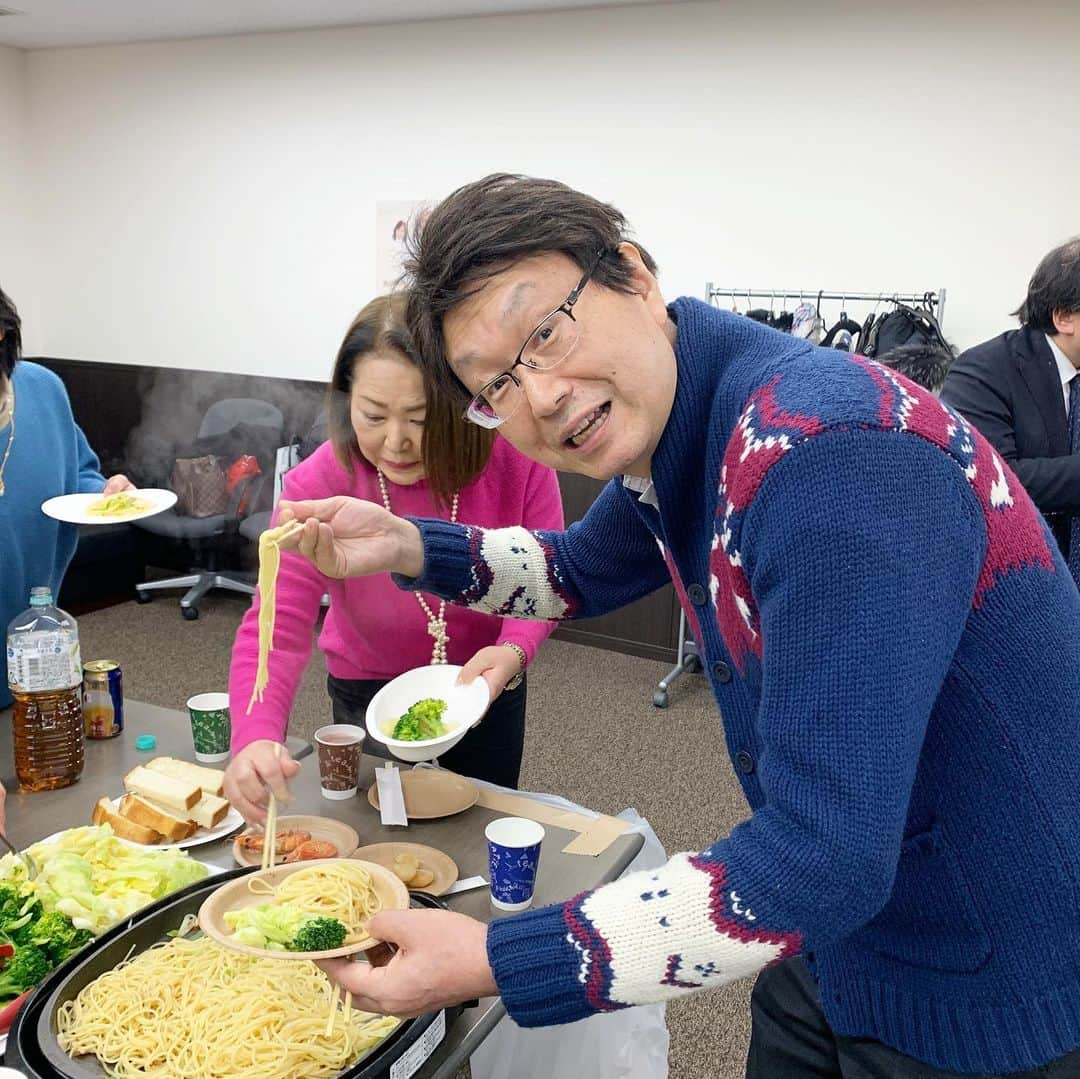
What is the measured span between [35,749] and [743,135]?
3932 mm

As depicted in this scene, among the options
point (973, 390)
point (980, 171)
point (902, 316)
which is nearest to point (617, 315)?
point (973, 390)

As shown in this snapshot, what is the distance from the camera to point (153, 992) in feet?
3.67

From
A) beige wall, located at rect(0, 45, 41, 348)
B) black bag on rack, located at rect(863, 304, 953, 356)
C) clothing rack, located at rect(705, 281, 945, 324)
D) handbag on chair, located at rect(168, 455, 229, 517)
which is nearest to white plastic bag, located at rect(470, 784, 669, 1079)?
black bag on rack, located at rect(863, 304, 953, 356)

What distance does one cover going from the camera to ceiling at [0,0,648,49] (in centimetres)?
462

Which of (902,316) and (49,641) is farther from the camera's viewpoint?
(902,316)

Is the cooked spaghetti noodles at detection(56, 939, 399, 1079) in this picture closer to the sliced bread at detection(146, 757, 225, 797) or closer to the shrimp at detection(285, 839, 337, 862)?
the shrimp at detection(285, 839, 337, 862)

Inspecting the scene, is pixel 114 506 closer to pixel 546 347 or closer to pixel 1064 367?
pixel 546 347

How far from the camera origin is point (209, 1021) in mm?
1109

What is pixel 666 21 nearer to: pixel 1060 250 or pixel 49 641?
pixel 1060 250

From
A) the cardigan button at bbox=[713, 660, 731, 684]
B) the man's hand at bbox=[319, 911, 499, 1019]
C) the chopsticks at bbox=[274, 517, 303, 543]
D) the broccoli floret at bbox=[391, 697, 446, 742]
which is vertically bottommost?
the broccoli floret at bbox=[391, 697, 446, 742]

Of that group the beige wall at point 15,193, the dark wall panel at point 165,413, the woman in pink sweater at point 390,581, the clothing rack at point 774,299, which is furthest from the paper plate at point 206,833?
the beige wall at point 15,193

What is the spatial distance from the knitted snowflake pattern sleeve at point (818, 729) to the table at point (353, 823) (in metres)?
0.55

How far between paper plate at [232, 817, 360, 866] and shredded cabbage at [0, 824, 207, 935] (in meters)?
0.06

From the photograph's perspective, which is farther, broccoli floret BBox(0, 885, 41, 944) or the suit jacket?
the suit jacket
